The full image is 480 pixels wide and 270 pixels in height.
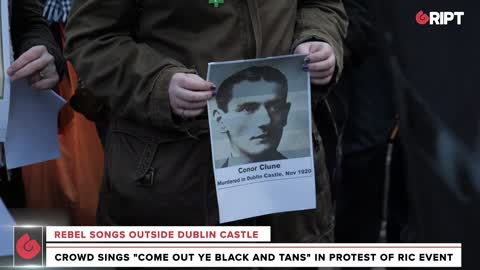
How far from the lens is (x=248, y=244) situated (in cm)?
197

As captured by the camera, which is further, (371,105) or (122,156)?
(371,105)

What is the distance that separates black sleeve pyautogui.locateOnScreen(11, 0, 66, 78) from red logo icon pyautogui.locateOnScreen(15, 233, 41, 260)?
1.46 feet

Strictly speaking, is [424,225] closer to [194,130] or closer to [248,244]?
[248,244]

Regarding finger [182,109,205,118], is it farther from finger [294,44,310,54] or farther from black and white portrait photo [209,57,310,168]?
finger [294,44,310,54]

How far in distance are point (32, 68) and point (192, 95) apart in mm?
540

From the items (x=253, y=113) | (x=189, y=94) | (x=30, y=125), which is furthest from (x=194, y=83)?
(x=30, y=125)

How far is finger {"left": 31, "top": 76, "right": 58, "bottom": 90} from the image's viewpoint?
6.87 feet

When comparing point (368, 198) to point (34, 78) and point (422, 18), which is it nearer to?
point (422, 18)

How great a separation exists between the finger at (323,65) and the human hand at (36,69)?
0.70 metres

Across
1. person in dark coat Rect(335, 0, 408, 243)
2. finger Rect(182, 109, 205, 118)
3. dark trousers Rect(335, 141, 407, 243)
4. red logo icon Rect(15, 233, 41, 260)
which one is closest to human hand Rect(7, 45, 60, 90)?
red logo icon Rect(15, 233, 41, 260)

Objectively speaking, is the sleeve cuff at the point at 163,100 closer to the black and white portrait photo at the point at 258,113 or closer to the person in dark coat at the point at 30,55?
the black and white portrait photo at the point at 258,113

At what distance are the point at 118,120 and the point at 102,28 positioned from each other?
23 centimetres

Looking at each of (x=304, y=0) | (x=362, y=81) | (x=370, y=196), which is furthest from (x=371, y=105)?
(x=304, y=0)

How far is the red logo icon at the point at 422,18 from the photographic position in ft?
6.99
